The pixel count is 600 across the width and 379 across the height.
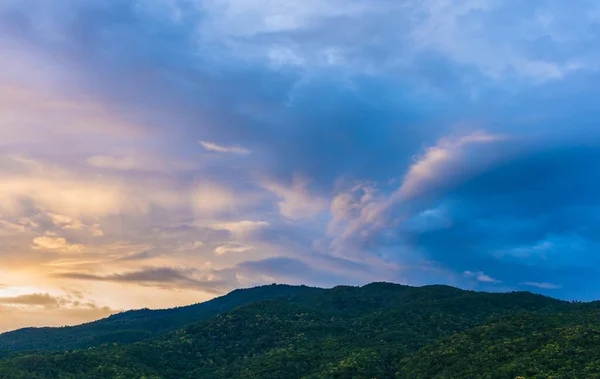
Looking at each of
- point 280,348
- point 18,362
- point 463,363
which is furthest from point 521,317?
point 18,362

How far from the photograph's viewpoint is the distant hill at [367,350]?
4122 inches

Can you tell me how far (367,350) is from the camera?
5423 inches

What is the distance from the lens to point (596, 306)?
163m

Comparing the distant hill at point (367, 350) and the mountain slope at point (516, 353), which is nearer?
the mountain slope at point (516, 353)

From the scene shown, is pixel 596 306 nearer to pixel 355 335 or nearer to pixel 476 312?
pixel 476 312

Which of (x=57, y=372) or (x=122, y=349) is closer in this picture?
(x=57, y=372)

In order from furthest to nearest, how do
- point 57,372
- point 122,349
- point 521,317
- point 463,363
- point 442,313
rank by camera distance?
1. point 442,313
2. point 122,349
3. point 521,317
4. point 57,372
5. point 463,363

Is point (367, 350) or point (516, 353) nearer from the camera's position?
point (516, 353)

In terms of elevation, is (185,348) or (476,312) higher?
(476,312)

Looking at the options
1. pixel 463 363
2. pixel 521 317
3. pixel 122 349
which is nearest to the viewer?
pixel 463 363

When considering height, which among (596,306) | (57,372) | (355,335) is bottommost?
(57,372)

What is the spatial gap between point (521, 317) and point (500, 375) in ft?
153

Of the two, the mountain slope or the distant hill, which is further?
the distant hill

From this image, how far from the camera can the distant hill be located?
343 ft
